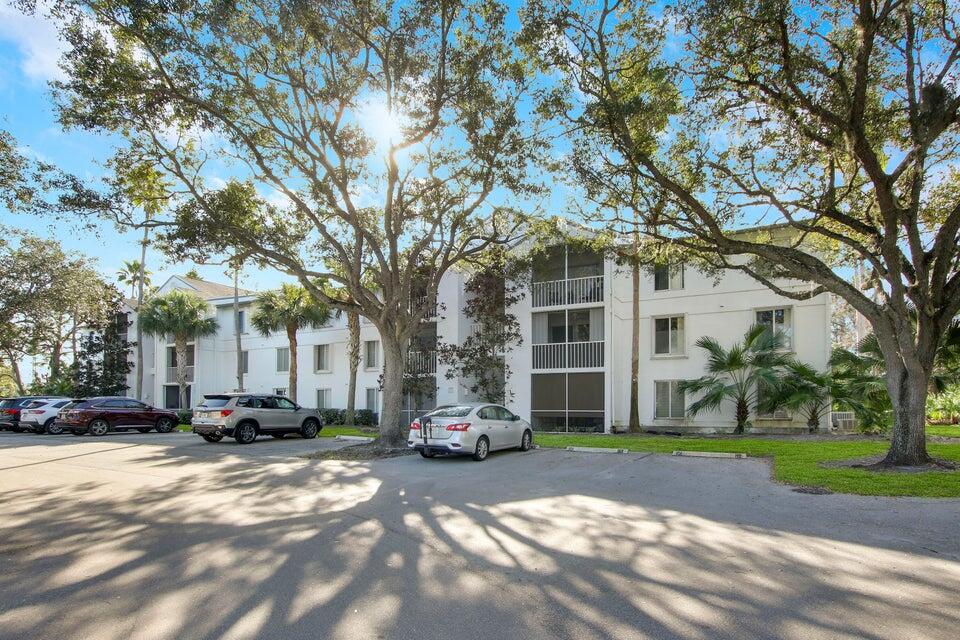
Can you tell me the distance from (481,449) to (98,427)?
1939cm

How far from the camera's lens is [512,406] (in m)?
25.4

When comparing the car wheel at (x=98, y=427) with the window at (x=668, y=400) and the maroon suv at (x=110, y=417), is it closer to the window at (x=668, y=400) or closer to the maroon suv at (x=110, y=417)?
the maroon suv at (x=110, y=417)

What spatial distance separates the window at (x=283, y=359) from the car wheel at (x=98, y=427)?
10591mm

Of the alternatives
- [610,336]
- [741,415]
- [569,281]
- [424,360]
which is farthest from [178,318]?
[741,415]

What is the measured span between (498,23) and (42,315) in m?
32.8

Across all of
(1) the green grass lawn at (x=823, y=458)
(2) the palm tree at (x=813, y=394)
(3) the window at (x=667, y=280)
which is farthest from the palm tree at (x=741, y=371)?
(1) the green grass lawn at (x=823, y=458)

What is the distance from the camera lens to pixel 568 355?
81.0 feet

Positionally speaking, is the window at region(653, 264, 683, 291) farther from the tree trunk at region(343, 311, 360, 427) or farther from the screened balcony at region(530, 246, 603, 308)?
the tree trunk at region(343, 311, 360, 427)

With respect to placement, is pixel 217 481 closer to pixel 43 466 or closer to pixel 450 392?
pixel 43 466

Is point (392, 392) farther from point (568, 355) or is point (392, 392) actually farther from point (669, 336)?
point (669, 336)

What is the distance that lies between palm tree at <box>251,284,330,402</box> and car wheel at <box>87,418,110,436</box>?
8.09 m

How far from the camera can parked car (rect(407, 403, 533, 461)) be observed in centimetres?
1428

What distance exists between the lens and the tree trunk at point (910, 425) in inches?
456

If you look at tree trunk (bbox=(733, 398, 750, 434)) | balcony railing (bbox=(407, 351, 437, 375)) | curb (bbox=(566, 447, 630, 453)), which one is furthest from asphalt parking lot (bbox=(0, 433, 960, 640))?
balcony railing (bbox=(407, 351, 437, 375))
